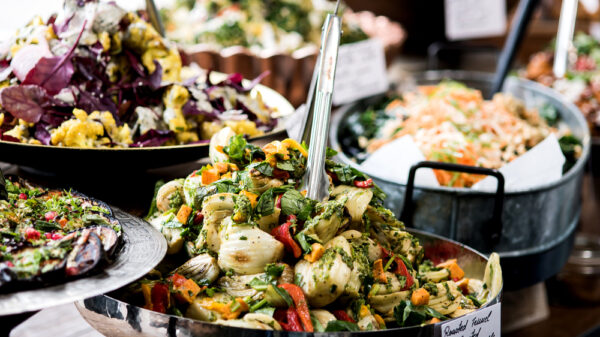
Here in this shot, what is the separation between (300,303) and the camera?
2.78 ft

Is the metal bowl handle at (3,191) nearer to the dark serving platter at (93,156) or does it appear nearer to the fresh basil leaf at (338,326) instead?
the dark serving platter at (93,156)

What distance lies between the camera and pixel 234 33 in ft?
9.68

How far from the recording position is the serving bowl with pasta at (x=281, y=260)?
2.79 feet

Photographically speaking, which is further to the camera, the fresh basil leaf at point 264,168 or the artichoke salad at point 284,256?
the fresh basil leaf at point 264,168

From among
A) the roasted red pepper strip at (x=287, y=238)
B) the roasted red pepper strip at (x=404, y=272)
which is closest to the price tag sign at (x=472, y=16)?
the roasted red pepper strip at (x=404, y=272)

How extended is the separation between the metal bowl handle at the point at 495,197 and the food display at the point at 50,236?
78 centimetres

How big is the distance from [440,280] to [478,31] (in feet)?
6.57

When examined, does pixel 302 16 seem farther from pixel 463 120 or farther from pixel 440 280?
pixel 440 280

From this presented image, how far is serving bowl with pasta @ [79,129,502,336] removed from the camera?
2.79 feet

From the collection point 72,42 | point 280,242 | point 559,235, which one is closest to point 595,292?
point 559,235

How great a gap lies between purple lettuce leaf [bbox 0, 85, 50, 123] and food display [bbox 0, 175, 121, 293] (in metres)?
0.31

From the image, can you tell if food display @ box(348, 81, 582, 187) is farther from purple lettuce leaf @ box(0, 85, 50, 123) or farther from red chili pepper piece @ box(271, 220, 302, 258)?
purple lettuce leaf @ box(0, 85, 50, 123)

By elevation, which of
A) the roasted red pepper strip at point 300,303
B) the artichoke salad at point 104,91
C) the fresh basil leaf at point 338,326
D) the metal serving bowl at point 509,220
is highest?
the artichoke salad at point 104,91

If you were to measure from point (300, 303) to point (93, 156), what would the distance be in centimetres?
58
